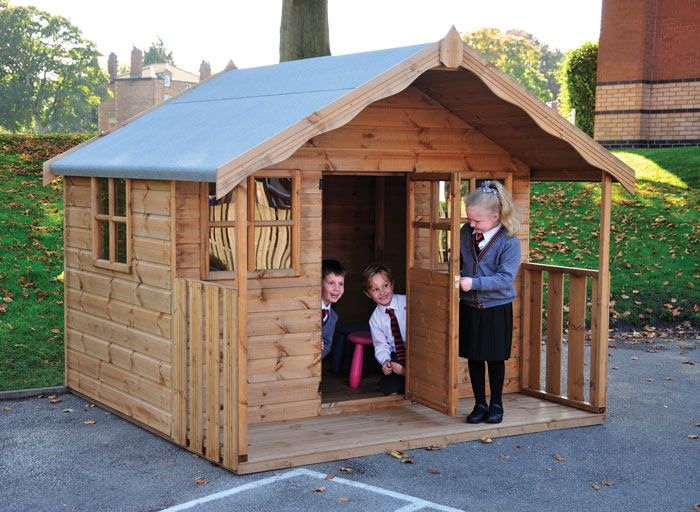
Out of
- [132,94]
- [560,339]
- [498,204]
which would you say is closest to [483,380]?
[560,339]

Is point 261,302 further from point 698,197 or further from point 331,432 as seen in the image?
point 698,197

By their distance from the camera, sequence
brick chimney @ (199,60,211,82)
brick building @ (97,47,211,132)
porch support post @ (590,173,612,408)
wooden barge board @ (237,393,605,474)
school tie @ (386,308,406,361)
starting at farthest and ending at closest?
1. brick chimney @ (199,60,211,82)
2. brick building @ (97,47,211,132)
3. school tie @ (386,308,406,361)
4. porch support post @ (590,173,612,408)
5. wooden barge board @ (237,393,605,474)

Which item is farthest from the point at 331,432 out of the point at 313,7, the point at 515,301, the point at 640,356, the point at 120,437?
the point at 313,7

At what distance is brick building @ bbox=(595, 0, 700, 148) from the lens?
814 inches

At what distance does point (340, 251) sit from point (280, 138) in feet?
14.8

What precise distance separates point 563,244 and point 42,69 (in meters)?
59.2

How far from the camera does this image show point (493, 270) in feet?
24.2

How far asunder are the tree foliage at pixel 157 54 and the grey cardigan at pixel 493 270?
111 metres

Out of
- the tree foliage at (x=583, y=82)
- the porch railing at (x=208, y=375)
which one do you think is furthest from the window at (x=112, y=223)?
the tree foliage at (x=583, y=82)

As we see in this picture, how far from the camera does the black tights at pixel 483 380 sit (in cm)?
748

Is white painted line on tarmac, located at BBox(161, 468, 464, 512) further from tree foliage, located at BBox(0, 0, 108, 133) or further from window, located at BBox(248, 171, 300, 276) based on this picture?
tree foliage, located at BBox(0, 0, 108, 133)

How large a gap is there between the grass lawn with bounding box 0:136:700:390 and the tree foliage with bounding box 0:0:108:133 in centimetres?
4487

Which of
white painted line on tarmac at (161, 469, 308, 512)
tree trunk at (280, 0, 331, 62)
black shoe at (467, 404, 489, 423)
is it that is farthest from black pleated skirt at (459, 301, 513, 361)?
tree trunk at (280, 0, 331, 62)

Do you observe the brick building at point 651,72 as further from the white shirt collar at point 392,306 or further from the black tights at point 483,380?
the black tights at point 483,380
